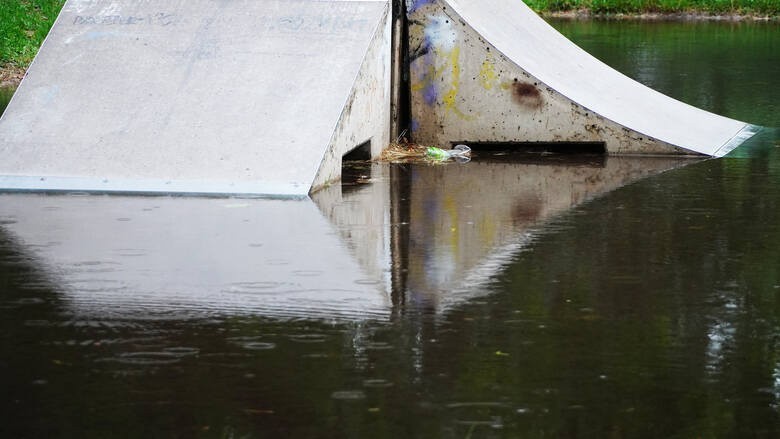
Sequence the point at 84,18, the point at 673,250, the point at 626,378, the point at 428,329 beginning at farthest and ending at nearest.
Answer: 1. the point at 84,18
2. the point at 673,250
3. the point at 428,329
4. the point at 626,378

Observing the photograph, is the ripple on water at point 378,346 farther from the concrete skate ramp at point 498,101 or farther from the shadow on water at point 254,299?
the concrete skate ramp at point 498,101

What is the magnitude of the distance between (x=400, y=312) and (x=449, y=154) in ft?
16.4

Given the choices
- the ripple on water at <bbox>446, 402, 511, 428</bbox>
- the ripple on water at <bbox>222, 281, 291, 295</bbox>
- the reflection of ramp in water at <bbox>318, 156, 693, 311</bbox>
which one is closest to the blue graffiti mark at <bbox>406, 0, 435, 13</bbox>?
the reflection of ramp in water at <bbox>318, 156, 693, 311</bbox>

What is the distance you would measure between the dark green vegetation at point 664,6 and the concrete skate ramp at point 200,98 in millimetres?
20347

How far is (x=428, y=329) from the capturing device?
17.2ft

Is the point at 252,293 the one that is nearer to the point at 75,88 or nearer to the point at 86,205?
the point at 86,205

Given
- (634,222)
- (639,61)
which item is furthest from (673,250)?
(639,61)

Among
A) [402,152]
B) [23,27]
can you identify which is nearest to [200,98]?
[402,152]

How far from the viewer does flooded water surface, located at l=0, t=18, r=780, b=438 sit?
4254mm

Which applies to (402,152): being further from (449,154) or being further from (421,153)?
(449,154)

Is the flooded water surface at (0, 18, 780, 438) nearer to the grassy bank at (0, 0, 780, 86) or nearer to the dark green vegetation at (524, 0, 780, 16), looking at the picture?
the grassy bank at (0, 0, 780, 86)

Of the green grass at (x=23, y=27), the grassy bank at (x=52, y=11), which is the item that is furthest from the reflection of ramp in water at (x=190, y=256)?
the green grass at (x=23, y=27)

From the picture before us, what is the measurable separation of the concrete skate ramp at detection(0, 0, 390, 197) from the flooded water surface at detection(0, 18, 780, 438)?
33cm

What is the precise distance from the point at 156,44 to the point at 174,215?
8.62 feet
